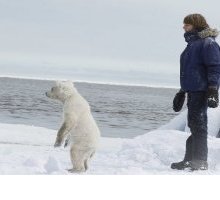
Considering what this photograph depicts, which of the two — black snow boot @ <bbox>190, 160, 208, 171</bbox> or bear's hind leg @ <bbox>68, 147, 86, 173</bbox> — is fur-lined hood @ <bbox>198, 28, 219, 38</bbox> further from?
bear's hind leg @ <bbox>68, 147, 86, 173</bbox>

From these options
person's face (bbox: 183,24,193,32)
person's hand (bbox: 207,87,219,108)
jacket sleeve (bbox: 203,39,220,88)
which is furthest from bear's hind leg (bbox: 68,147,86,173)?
person's face (bbox: 183,24,193,32)

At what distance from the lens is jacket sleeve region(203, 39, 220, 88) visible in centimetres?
664

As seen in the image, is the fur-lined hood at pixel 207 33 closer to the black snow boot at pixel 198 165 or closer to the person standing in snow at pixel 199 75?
the person standing in snow at pixel 199 75

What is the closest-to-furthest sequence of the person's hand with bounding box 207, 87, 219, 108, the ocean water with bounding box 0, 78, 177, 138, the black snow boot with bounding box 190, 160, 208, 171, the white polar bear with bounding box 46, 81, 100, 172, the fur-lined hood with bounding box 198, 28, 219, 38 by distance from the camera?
the white polar bear with bounding box 46, 81, 100, 172, the person's hand with bounding box 207, 87, 219, 108, the fur-lined hood with bounding box 198, 28, 219, 38, the black snow boot with bounding box 190, 160, 208, 171, the ocean water with bounding box 0, 78, 177, 138

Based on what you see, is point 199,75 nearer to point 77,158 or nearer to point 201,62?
point 201,62

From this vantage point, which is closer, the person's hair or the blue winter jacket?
the blue winter jacket

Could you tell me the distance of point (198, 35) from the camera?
6.87 m

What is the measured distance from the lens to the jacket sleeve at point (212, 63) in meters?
6.64

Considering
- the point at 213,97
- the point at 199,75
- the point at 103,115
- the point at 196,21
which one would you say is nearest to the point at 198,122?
the point at 213,97

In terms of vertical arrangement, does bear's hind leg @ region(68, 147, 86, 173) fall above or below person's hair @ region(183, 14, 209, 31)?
below

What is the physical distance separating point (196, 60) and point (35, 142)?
6524mm

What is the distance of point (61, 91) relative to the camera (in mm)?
6363

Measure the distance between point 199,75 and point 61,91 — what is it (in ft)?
5.68
